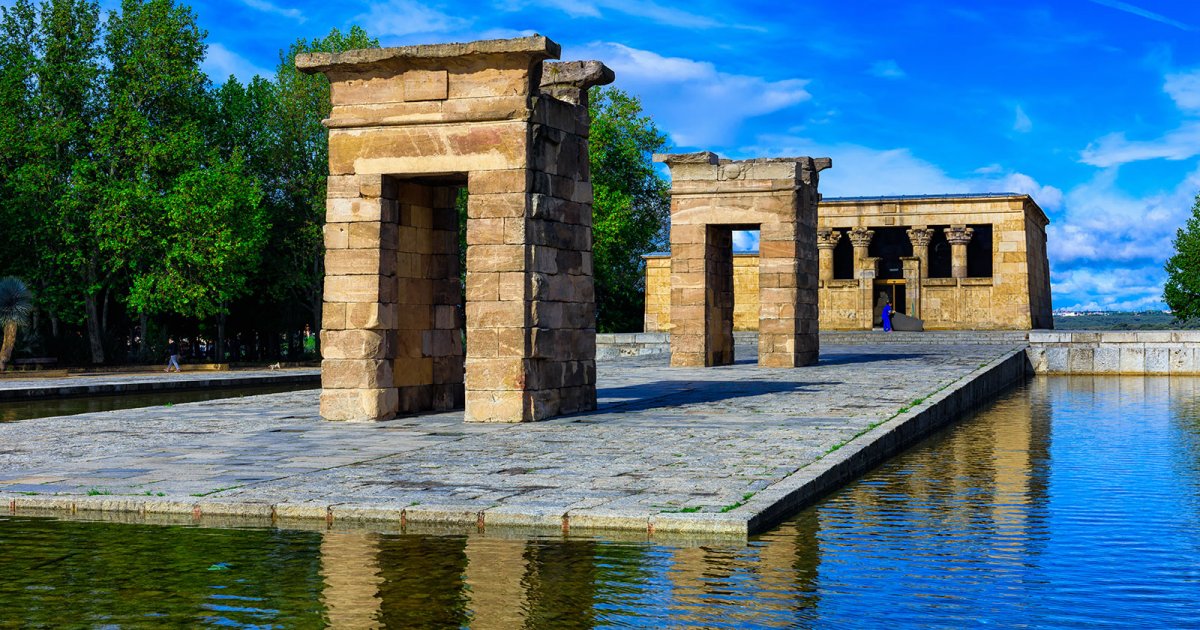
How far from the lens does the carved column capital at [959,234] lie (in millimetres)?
47094

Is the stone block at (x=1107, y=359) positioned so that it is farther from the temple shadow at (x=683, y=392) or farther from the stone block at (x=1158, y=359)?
the temple shadow at (x=683, y=392)

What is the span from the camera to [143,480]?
953cm

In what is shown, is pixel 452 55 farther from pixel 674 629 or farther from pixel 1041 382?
pixel 1041 382

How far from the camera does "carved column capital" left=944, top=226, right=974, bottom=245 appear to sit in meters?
47.1

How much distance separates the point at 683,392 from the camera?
1817 centimetres

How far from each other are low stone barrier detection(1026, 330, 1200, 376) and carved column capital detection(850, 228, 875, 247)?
17.2 metres

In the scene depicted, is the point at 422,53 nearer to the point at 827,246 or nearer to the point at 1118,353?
the point at 1118,353

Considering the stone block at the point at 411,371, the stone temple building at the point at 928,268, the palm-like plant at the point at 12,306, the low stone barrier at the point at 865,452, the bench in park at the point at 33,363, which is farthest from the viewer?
the stone temple building at the point at 928,268

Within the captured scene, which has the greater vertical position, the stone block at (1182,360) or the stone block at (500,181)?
the stone block at (500,181)

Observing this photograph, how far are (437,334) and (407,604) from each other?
980cm

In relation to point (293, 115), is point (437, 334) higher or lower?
lower

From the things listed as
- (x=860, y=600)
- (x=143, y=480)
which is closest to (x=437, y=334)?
(x=143, y=480)

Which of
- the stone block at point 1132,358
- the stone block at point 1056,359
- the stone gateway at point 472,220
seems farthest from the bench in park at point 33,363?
the stone block at point 1132,358

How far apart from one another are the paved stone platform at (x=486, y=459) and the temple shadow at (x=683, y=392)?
8 centimetres
